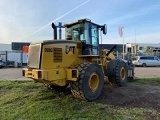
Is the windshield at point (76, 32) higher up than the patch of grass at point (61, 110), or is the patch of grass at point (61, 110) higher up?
the windshield at point (76, 32)

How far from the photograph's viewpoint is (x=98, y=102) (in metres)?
7.89

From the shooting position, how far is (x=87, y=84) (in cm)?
779

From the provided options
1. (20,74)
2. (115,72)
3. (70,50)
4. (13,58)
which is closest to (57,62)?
(70,50)

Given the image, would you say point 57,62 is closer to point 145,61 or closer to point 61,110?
point 61,110

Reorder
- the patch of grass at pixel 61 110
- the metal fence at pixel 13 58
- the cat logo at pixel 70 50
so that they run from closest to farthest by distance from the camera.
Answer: the patch of grass at pixel 61 110
the cat logo at pixel 70 50
the metal fence at pixel 13 58

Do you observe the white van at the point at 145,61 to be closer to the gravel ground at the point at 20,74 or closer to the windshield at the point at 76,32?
the gravel ground at the point at 20,74

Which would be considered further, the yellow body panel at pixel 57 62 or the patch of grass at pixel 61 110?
the yellow body panel at pixel 57 62

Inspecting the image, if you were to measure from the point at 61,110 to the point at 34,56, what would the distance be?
2.04m

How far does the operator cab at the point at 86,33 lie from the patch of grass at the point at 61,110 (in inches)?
77.0

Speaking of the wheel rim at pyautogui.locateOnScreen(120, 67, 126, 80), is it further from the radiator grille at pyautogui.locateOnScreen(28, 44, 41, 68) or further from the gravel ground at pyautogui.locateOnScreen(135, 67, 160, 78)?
the gravel ground at pyautogui.locateOnScreen(135, 67, 160, 78)

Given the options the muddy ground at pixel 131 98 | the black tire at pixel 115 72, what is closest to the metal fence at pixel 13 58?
the black tire at pixel 115 72

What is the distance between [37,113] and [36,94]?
2196 millimetres

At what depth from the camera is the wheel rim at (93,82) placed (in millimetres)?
8075

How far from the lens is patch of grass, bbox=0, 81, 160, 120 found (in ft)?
21.2
